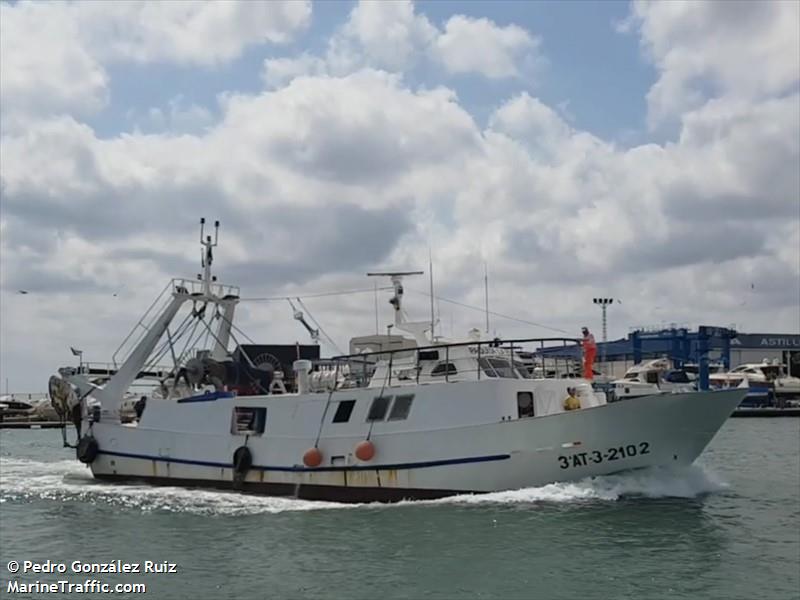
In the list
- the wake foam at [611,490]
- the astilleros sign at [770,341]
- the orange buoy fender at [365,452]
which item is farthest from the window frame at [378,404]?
the astilleros sign at [770,341]

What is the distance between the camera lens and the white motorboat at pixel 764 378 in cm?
7812

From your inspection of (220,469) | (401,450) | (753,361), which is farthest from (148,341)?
(753,361)

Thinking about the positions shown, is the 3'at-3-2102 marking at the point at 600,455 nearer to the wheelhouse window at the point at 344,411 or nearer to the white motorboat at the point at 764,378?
the wheelhouse window at the point at 344,411

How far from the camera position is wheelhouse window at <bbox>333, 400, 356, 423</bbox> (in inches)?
908

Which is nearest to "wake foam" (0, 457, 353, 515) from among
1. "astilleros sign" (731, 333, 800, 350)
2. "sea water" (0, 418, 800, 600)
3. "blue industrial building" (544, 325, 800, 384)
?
"sea water" (0, 418, 800, 600)

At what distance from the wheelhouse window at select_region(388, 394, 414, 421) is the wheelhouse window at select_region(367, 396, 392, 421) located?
0.65 ft

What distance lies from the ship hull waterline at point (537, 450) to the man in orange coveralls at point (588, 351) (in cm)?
288

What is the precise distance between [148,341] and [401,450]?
34.9 feet

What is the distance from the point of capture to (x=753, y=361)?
9506cm

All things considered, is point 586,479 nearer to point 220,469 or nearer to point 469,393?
point 469,393

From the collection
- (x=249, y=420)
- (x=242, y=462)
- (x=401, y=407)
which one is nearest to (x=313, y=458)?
(x=242, y=462)

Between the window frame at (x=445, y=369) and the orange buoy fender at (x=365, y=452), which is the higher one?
the window frame at (x=445, y=369)

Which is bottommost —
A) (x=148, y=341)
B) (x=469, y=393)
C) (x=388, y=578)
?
(x=388, y=578)

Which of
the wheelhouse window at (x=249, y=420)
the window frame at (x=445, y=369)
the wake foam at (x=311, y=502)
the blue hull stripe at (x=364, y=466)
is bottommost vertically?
the wake foam at (x=311, y=502)
